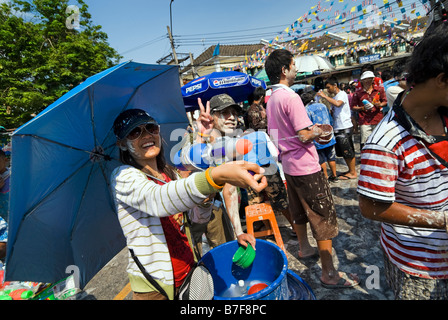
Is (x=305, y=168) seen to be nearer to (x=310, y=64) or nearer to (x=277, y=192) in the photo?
(x=277, y=192)

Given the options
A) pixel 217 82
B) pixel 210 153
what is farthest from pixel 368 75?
pixel 210 153

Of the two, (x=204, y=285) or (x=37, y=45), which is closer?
(x=204, y=285)

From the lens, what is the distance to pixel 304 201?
234 cm

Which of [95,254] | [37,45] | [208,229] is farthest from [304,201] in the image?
[37,45]

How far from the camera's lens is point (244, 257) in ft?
5.27

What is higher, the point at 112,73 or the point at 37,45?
the point at 37,45

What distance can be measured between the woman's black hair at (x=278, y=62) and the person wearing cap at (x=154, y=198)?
1476 mm

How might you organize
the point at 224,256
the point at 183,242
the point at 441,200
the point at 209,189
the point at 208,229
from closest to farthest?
1. the point at 209,189
2. the point at 441,200
3. the point at 183,242
4. the point at 224,256
5. the point at 208,229

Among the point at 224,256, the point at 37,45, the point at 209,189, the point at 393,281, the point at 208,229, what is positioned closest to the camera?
the point at 209,189

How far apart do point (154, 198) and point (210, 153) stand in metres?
1.02

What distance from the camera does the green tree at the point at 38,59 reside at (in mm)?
12352

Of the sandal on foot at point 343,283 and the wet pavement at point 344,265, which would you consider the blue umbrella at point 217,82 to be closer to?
the wet pavement at point 344,265

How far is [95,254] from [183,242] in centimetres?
65

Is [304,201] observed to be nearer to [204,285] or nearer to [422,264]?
[422,264]
